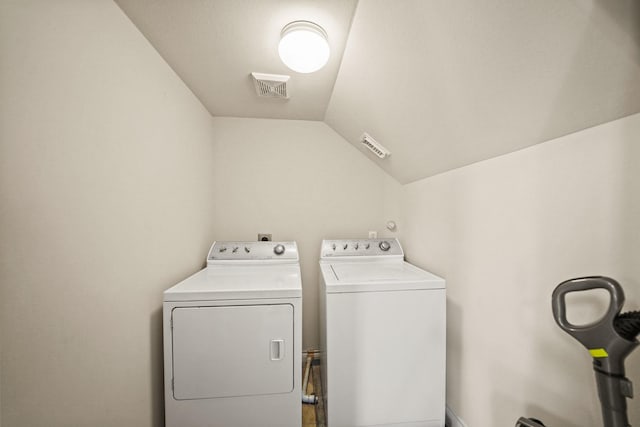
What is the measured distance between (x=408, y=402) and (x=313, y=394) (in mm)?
806

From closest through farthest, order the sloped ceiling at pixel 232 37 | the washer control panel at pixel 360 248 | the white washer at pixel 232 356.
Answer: the sloped ceiling at pixel 232 37 < the white washer at pixel 232 356 < the washer control panel at pixel 360 248

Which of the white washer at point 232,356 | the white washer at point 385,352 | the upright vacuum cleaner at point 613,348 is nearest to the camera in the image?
the upright vacuum cleaner at point 613,348

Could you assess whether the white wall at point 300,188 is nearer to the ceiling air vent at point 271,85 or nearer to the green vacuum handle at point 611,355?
the ceiling air vent at point 271,85

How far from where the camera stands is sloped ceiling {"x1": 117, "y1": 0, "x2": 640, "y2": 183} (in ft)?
2.24

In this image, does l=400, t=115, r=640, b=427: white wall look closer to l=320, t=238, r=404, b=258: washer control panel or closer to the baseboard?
the baseboard

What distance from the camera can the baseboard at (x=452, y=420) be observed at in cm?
143

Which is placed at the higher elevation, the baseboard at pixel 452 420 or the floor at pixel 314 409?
the baseboard at pixel 452 420

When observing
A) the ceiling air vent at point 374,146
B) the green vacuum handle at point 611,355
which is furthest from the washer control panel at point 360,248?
the green vacuum handle at point 611,355

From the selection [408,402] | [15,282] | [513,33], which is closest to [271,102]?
[513,33]

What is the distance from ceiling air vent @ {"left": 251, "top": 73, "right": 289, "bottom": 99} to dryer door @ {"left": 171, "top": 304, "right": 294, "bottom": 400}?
1.48 meters

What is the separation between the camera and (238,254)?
206 cm

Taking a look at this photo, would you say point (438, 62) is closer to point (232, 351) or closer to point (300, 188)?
point (300, 188)

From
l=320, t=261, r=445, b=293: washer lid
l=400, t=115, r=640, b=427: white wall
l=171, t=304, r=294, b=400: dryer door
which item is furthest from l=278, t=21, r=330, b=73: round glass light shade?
l=171, t=304, r=294, b=400: dryer door

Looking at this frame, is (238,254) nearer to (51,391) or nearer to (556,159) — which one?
(51,391)
